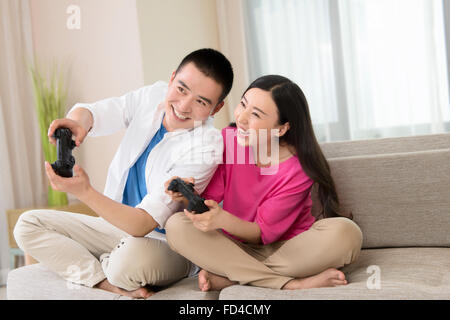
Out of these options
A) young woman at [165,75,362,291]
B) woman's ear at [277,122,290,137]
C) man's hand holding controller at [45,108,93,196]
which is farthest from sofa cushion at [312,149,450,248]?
man's hand holding controller at [45,108,93,196]

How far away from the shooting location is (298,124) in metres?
1.39

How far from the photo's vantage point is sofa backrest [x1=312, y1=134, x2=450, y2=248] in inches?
57.3

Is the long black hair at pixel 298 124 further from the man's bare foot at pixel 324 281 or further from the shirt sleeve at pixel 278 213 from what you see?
the man's bare foot at pixel 324 281

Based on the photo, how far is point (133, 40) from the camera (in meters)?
2.77

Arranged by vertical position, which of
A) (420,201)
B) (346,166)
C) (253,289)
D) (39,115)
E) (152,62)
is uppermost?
(152,62)

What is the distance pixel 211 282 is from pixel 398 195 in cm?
68

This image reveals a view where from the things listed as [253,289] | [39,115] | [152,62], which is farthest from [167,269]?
[39,115]

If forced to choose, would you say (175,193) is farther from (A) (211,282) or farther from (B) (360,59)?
(B) (360,59)

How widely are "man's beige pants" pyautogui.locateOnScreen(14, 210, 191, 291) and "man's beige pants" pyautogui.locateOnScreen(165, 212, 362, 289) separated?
0.25ft

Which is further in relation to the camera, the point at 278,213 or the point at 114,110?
the point at 114,110

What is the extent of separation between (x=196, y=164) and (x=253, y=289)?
38 cm

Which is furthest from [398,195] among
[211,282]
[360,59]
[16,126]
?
[16,126]

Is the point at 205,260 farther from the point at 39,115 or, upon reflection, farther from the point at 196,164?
the point at 39,115

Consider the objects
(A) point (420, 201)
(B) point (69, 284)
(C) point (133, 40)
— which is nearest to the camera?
(B) point (69, 284)
